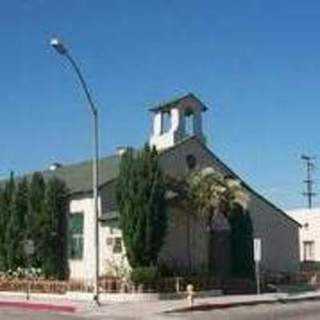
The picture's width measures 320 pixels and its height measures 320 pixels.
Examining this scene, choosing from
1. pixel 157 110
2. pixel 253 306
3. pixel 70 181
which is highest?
pixel 157 110

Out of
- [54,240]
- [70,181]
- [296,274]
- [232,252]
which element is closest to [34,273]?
[54,240]

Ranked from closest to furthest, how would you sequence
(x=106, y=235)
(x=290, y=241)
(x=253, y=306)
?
(x=253, y=306) < (x=106, y=235) < (x=290, y=241)

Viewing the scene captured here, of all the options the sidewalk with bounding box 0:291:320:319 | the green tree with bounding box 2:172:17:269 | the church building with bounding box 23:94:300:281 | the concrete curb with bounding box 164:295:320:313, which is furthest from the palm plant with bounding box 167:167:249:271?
the green tree with bounding box 2:172:17:269

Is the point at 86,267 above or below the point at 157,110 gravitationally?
below

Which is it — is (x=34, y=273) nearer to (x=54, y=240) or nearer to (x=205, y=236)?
(x=54, y=240)

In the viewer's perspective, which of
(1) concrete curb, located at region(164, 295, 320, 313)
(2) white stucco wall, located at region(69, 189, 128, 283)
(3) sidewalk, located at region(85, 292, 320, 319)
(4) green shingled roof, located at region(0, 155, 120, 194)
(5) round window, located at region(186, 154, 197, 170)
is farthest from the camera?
(5) round window, located at region(186, 154, 197, 170)

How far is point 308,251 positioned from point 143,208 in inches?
981

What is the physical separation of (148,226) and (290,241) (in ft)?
43.3

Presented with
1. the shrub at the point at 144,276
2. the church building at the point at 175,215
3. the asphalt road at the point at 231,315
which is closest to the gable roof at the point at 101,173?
the church building at the point at 175,215

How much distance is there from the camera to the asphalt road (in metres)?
30.3

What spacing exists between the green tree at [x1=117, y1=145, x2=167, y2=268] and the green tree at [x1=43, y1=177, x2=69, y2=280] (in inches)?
228

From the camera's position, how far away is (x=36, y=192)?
47.0 metres

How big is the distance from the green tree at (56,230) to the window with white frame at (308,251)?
2144 cm

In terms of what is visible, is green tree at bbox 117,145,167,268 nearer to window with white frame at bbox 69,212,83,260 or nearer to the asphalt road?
window with white frame at bbox 69,212,83,260
